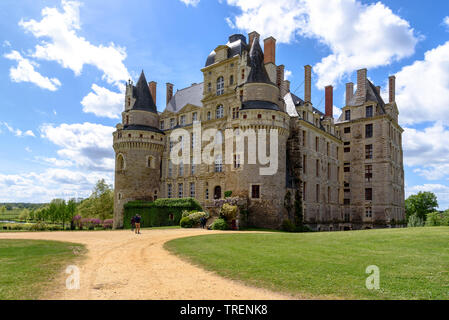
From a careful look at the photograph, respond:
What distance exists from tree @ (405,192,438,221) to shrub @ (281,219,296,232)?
4581cm

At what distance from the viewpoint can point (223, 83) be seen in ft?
126

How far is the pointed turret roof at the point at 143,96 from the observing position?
44.7m

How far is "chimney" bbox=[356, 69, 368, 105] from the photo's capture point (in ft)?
153

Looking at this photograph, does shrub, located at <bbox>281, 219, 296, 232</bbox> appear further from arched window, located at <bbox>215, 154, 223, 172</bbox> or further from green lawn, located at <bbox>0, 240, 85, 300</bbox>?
green lawn, located at <bbox>0, 240, 85, 300</bbox>

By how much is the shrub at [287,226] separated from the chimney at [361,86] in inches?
956

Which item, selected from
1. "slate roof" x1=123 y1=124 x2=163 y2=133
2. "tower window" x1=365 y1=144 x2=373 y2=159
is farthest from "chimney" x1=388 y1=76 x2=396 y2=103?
"slate roof" x1=123 y1=124 x2=163 y2=133

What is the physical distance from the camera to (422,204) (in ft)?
219

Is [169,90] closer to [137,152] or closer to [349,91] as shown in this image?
[137,152]

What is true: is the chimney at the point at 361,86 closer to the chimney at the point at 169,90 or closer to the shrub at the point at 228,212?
the chimney at the point at 169,90

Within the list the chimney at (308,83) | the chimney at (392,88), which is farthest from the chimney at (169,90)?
the chimney at (392,88)

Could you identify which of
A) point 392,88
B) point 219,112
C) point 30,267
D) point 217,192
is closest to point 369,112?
point 392,88

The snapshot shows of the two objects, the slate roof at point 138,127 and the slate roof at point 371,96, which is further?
the slate roof at point 371,96

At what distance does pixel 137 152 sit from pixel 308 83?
24067 mm
